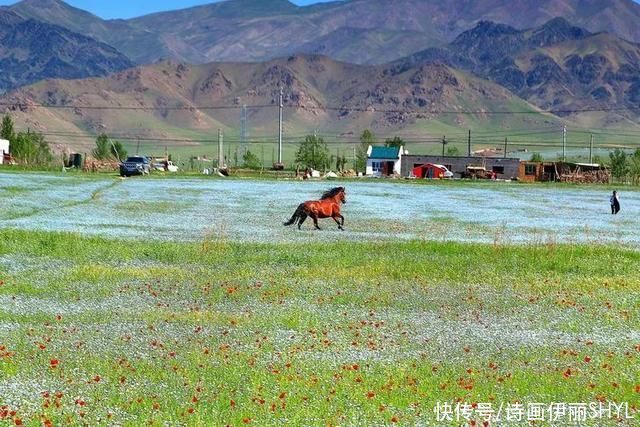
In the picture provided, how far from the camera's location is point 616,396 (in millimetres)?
14172

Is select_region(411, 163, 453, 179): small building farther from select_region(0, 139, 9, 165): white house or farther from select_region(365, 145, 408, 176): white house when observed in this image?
select_region(0, 139, 9, 165): white house

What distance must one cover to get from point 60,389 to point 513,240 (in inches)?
1122

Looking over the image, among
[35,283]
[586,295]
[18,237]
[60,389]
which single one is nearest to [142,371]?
[60,389]

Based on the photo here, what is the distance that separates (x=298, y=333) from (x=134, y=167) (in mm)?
98308

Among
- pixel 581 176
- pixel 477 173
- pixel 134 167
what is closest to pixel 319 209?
pixel 134 167

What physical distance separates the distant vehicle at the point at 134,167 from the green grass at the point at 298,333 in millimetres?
83067

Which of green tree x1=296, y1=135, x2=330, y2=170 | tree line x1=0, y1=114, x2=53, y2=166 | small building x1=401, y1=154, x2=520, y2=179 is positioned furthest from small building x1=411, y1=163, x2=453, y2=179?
tree line x1=0, y1=114, x2=53, y2=166

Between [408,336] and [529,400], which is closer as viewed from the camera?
[529,400]

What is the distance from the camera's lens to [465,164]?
178125 millimetres

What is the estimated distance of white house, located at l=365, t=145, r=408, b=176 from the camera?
186 m

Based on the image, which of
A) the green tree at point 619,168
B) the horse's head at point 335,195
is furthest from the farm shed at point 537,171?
the horse's head at point 335,195

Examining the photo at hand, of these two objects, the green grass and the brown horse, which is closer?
the green grass

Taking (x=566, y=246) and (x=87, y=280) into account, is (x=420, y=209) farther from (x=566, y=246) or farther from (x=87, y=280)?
(x=87, y=280)

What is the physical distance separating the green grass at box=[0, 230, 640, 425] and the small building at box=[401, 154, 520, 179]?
13750cm
